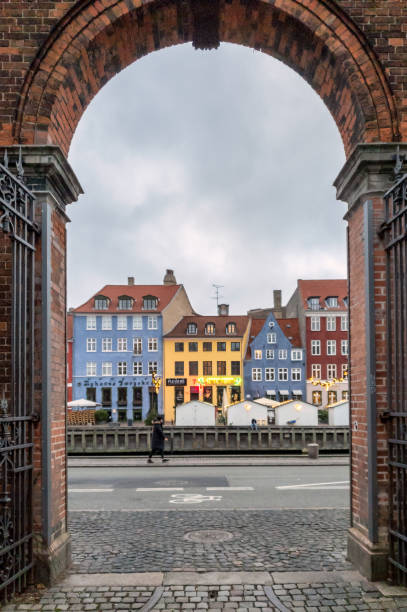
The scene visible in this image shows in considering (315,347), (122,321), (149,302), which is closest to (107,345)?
(122,321)

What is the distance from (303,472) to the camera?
17.5m

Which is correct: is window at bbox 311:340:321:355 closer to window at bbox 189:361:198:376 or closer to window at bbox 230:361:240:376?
window at bbox 230:361:240:376

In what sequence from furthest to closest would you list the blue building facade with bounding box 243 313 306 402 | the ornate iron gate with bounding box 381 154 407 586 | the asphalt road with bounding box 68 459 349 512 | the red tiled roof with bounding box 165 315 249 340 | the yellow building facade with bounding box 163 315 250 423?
1. the red tiled roof with bounding box 165 315 249 340
2. the yellow building facade with bounding box 163 315 250 423
3. the blue building facade with bounding box 243 313 306 402
4. the asphalt road with bounding box 68 459 349 512
5. the ornate iron gate with bounding box 381 154 407 586

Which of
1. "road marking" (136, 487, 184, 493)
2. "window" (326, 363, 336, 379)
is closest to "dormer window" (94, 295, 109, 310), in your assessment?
"window" (326, 363, 336, 379)

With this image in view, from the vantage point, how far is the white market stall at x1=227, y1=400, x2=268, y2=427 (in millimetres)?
31188

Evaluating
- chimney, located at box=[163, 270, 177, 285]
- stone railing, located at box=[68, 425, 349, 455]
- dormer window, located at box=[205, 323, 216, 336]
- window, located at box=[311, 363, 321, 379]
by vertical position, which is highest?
chimney, located at box=[163, 270, 177, 285]

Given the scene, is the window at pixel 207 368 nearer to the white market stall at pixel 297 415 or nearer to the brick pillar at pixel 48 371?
the white market stall at pixel 297 415

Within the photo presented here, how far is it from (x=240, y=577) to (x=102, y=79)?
6152mm

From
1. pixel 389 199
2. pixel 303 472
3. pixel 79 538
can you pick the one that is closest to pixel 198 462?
pixel 303 472

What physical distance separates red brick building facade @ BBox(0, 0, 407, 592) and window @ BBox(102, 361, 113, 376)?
160ft

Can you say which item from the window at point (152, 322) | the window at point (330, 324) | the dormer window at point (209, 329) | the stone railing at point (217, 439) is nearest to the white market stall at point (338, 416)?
the stone railing at point (217, 439)

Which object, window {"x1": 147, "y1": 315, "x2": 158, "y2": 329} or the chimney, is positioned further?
the chimney

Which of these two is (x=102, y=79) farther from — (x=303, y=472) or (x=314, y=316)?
(x=314, y=316)

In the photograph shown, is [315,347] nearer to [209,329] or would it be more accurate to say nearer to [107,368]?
[209,329]
